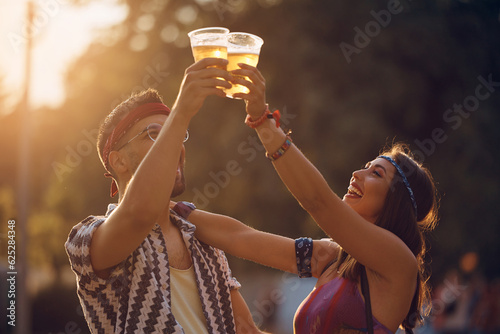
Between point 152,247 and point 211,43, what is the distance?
3.47 ft

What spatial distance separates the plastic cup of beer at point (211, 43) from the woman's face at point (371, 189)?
1.49m

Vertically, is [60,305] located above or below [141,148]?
below

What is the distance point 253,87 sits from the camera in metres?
2.82

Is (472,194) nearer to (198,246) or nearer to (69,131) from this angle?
(69,131)

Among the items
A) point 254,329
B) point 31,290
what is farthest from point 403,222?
point 31,290

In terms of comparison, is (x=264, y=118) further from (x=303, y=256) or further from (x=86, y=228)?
(x=303, y=256)

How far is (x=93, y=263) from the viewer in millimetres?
2746

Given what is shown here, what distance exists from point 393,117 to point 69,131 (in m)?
6.99

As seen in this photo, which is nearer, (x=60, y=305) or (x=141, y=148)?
(x=141, y=148)

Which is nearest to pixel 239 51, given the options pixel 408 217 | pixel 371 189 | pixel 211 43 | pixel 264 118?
pixel 211 43

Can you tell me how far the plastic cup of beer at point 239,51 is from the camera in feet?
9.01

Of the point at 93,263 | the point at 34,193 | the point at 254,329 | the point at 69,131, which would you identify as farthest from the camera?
the point at 34,193

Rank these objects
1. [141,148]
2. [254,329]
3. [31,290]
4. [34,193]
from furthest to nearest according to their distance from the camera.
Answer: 1. [34,193]
2. [31,290]
3. [254,329]
4. [141,148]

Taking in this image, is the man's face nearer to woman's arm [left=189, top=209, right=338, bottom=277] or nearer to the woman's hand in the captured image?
woman's arm [left=189, top=209, right=338, bottom=277]
